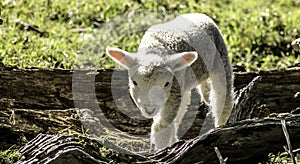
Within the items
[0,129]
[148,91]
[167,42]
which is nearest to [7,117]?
[0,129]

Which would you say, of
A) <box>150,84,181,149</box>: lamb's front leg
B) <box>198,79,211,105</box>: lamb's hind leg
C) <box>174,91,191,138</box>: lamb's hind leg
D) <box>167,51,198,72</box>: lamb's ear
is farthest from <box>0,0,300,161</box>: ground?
<box>167,51,198,72</box>: lamb's ear

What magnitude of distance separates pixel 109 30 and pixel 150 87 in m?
4.34

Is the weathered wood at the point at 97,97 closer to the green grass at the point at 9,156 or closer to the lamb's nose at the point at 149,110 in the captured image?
the lamb's nose at the point at 149,110

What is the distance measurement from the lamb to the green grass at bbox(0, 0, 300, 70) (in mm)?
1993

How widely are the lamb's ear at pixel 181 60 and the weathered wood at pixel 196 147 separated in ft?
3.78

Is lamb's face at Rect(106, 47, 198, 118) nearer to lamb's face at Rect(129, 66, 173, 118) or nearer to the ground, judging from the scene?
lamb's face at Rect(129, 66, 173, 118)

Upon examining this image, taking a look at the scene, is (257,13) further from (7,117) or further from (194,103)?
(7,117)

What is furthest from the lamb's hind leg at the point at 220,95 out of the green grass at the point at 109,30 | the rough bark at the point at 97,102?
the green grass at the point at 109,30

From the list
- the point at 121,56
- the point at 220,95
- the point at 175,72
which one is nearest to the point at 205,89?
the point at 220,95

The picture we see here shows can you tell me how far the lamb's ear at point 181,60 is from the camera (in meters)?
5.75

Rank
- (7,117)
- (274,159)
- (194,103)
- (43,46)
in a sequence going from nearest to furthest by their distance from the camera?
(274,159) → (7,117) → (194,103) → (43,46)

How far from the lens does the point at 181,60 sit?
5793 millimetres

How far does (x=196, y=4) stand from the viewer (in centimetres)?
1092

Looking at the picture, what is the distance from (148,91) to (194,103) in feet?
4.70
